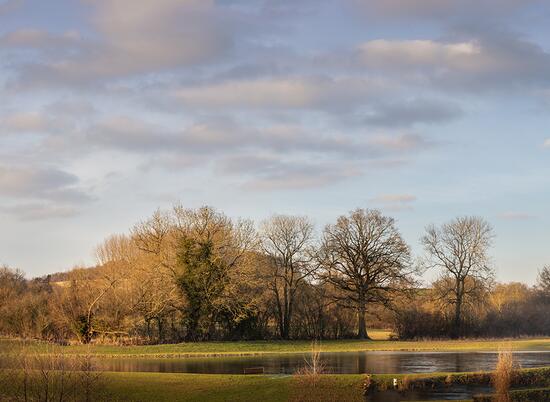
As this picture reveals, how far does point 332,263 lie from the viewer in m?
71.4

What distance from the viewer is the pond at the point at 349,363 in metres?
37.1

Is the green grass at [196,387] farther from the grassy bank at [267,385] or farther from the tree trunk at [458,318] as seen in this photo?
the tree trunk at [458,318]

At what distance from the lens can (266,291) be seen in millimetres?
68938

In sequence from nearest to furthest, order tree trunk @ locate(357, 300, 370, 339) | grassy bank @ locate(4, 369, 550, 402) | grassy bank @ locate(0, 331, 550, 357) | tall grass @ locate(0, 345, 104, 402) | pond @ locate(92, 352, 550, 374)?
tall grass @ locate(0, 345, 104, 402) < grassy bank @ locate(4, 369, 550, 402) < pond @ locate(92, 352, 550, 374) < grassy bank @ locate(0, 331, 550, 357) < tree trunk @ locate(357, 300, 370, 339)

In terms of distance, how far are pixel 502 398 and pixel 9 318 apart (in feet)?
171

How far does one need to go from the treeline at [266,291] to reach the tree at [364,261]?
0.12m

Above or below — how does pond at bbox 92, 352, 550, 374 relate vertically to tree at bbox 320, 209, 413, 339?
below

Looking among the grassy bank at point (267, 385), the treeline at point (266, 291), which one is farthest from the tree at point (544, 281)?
the grassy bank at point (267, 385)

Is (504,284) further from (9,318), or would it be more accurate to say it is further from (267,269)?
(9,318)

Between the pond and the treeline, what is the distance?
14447 millimetres

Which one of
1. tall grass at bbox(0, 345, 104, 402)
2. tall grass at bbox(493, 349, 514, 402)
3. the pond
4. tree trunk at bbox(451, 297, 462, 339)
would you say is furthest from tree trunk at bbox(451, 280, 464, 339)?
tall grass at bbox(0, 345, 104, 402)

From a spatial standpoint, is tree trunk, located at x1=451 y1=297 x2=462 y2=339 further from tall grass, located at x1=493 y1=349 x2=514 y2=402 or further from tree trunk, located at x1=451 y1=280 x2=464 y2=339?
tall grass, located at x1=493 y1=349 x2=514 y2=402

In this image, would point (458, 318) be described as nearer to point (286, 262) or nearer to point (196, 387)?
point (286, 262)

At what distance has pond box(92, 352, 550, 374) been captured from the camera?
37125mm
